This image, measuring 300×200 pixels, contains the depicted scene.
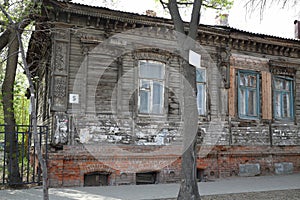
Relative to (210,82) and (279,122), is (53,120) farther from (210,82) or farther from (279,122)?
(279,122)

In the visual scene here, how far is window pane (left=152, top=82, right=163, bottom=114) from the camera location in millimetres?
11617

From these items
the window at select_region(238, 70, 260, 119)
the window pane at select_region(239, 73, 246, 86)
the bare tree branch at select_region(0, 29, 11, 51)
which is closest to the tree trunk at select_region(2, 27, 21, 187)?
the bare tree branch at select_region(0, 29, 11, 51)

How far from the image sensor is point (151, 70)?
38.3 feet

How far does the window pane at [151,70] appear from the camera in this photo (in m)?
11.5

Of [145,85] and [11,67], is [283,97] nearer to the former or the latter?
[145,85]

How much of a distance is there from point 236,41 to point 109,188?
7239mm

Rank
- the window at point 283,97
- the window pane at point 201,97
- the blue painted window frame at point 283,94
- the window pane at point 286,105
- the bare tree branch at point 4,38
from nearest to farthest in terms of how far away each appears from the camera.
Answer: the bare tree branch at point 4,38 < the window pane at point 201,97 < the blue painted window frame at point 283,94 < the window at point 283,97 < the window pane at point 286,105

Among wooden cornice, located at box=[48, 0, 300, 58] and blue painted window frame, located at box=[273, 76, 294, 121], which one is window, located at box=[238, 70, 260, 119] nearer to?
blue painted window frame, located at box=[273, 76, 294, 121]

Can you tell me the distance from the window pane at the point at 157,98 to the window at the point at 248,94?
3.30 meters

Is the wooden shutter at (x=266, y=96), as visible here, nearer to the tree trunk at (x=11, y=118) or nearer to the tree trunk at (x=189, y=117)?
the tree trunk at (x=189, y=117)

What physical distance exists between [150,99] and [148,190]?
3.20 m

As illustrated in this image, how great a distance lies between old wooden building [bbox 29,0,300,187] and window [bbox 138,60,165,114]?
34 millimetres

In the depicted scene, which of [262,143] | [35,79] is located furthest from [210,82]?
[35,79]

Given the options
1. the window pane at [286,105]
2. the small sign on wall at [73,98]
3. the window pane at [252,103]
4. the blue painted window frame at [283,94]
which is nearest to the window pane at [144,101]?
the small sign on wall at [73,98]
